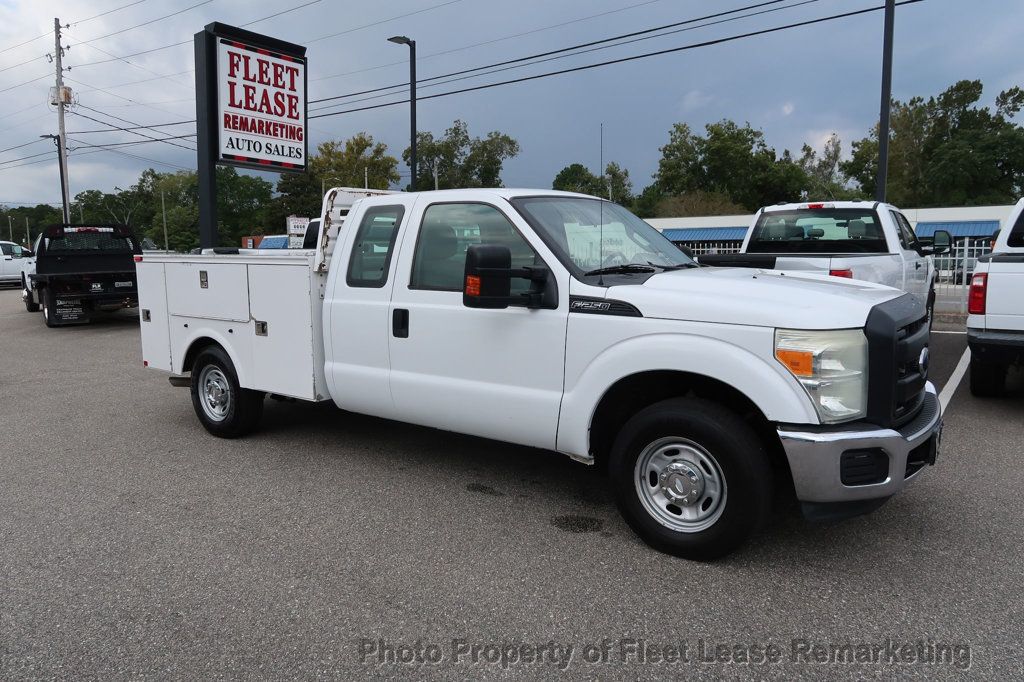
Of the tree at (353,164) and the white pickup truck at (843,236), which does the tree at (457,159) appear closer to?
the tree at (353,164)

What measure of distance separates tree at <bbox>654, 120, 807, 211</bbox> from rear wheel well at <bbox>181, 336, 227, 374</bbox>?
64528 mm

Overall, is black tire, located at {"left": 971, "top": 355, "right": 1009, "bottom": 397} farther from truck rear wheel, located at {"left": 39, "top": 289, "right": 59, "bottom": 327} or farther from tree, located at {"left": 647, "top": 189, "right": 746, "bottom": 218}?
tree, located at {"left": 647, "top": 189, "right": 746, "bottom": 218}

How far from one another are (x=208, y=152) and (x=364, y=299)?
5.55m

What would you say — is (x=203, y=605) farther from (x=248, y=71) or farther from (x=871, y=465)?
(x=248, y=71)

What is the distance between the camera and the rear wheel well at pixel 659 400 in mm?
3934

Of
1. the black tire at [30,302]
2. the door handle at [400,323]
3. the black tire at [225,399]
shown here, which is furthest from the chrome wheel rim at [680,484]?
the black tire at [30,302]

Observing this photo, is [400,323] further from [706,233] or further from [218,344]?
[706,233]

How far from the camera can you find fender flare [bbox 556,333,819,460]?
348 centimetres

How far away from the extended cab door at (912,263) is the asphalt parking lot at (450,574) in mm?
2500

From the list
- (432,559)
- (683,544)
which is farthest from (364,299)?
(683,544)

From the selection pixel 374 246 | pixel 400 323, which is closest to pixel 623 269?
pixel 400 323

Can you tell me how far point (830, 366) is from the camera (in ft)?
11.3

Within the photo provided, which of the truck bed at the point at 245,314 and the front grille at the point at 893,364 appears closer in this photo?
the front grille at the point at 893,364

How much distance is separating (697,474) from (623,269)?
1.27 meters
